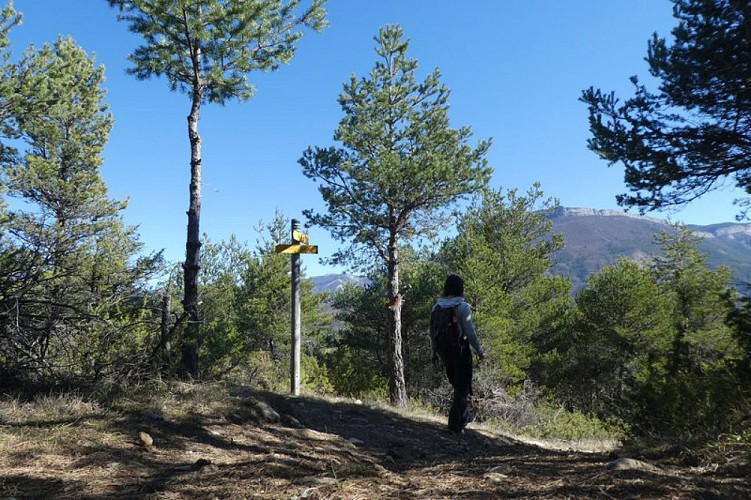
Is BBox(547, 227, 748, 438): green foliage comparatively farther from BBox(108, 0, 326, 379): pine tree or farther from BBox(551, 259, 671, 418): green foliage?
BBox(108, 0, 326, 379): pine tree

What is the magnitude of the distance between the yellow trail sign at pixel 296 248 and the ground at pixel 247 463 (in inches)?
119

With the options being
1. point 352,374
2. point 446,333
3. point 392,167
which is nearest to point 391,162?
point 392,167

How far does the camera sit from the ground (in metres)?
2.49

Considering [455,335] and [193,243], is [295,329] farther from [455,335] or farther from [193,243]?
[455,335]

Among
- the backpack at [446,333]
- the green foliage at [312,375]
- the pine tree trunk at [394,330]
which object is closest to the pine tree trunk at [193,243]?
the backpack at [446,333]

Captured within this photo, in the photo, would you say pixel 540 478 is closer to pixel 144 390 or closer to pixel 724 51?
pixel 144 390

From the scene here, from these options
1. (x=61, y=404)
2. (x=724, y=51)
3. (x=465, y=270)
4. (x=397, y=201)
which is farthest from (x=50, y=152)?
(x=724, y=51)

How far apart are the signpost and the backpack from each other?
3.37 meters

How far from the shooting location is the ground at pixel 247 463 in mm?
2490

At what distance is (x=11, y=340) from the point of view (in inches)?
181

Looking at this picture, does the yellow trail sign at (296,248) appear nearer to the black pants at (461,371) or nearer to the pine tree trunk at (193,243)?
the pine tree trunk at (193,243)

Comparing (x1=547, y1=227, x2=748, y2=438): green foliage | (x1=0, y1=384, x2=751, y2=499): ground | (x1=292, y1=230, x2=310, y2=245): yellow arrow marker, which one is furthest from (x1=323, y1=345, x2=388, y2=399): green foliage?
(x1=0, y1=384, x2=751, y2=499): ground

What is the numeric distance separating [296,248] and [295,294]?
0.90 metres

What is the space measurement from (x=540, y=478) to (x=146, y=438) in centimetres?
316
